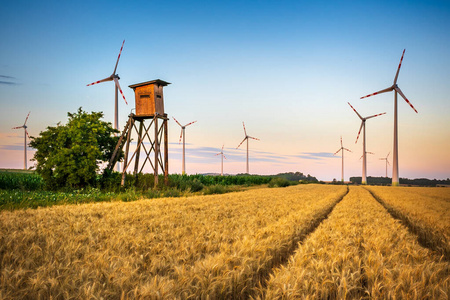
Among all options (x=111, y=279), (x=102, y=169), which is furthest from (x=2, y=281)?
(x=102, y=169)

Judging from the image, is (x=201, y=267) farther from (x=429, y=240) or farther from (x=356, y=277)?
(x=429, y=240)

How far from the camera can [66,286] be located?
3.89 metres

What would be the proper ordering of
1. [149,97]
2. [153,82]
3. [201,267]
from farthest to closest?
[149,97]
[153,82]
[201,267]

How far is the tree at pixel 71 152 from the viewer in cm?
2642

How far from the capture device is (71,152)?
26781mm

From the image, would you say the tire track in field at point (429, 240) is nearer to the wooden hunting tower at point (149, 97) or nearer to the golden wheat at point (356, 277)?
the golden wheat at point (356, 277)

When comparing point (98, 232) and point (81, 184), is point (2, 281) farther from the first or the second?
point (81, 184)

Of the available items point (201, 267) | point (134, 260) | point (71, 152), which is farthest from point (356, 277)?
point (71, 152)

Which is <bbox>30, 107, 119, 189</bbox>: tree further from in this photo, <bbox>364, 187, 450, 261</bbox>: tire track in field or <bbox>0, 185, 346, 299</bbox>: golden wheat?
<bbox>364, 187, 450, 261</bbox>: tire track in field

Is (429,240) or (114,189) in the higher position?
(114,189)

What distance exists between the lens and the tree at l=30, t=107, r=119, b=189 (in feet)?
86.7

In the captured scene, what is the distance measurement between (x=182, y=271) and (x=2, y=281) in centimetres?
253

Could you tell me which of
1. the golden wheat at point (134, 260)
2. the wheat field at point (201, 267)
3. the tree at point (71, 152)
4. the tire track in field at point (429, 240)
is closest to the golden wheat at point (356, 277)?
the wheat field at point (201, 267)

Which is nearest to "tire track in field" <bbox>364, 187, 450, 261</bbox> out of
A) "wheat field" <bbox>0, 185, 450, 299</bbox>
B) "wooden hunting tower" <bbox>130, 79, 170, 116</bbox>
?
"wheat field" <bbox>0, 185, 450, 299</bbox>
